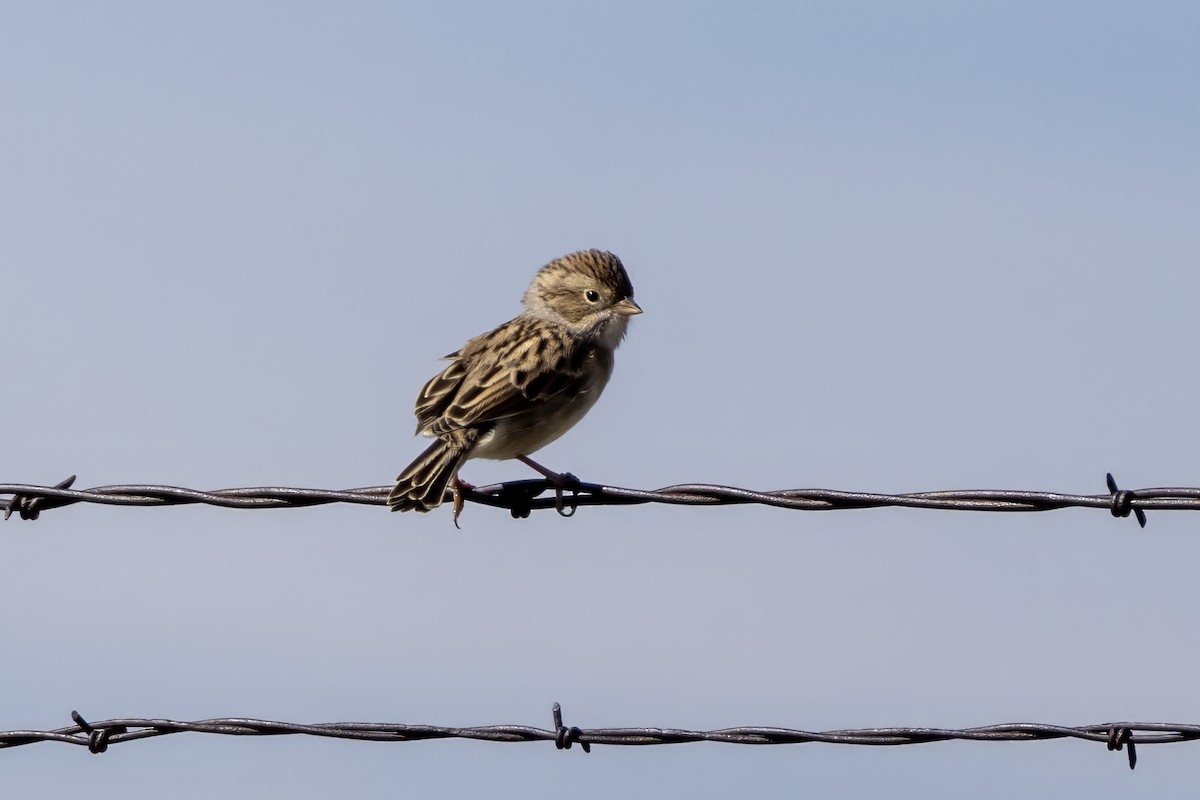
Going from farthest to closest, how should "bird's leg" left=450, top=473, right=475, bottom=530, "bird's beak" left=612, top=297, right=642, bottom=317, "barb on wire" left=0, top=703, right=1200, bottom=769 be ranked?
"bird's beak" left=612, top=297, right=642, bottom=317 → "bird's leg" left=450, top=473, right=475, bottom=530 → "barb on wire" left=0, top=703, right=1200, bottom=769

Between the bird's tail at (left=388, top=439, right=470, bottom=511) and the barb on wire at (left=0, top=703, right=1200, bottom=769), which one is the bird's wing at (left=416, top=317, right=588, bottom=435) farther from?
the barb on wire at (left=0, top=703, right=1200, bottom=769)

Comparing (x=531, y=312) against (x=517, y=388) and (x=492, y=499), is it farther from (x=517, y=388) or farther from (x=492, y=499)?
(x=492, y=499)

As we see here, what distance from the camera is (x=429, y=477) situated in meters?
9.13

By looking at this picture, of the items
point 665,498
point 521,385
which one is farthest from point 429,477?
point 665,498

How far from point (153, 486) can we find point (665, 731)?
8.30 feet

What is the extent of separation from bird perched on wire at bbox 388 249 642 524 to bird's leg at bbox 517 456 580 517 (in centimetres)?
2

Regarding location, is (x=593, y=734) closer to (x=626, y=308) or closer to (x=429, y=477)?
(x=429, y=477)

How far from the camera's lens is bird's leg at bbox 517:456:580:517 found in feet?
24.9

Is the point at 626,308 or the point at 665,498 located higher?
the point at 626,308

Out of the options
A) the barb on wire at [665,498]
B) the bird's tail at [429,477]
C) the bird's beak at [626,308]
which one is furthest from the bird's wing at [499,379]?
the barb on wire at [665,498]

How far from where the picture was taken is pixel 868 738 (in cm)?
639

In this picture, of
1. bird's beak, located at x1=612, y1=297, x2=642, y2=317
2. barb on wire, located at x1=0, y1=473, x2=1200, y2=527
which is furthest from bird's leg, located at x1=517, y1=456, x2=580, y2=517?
bird's beak, located at x1=612, y1=297, x2=642, y2=317

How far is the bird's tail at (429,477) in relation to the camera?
8773 millimetres

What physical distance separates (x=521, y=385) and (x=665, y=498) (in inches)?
137
